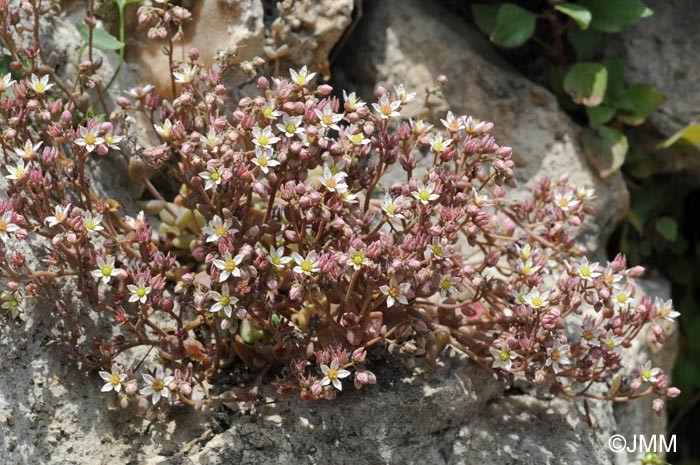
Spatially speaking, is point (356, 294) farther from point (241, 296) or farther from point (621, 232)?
point (621, 232)

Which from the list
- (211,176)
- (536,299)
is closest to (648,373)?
(536,299)

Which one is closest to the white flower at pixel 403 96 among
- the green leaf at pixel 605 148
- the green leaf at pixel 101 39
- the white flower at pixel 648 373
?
the green leaf at pixel 101 39

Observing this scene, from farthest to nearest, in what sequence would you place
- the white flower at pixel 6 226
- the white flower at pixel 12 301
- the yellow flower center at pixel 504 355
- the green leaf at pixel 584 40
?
the green leaf at pixel 584 40, the yellow flower center at pixel 504 355, the white flower at pixel 12 301, the white flower at pixel 6 226

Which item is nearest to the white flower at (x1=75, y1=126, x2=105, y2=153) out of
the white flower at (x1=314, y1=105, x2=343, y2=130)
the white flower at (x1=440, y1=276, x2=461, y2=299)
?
the white flower at (x1=314, y1=105, x2=343, y2=130)

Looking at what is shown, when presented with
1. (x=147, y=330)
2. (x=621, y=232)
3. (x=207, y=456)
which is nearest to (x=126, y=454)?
(x=207, y=456)

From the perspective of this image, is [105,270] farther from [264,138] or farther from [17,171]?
[264,138]

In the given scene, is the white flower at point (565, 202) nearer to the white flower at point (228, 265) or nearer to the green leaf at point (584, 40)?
the green leaf at point (584, 40)
